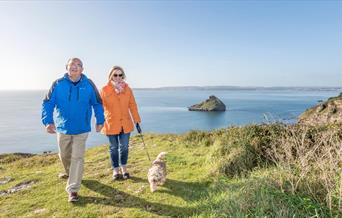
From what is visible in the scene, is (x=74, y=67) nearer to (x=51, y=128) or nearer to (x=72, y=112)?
(x=72, y=112)

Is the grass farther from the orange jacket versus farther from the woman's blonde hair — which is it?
the woman's blonde hair

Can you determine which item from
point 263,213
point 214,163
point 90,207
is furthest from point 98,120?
point 263,213

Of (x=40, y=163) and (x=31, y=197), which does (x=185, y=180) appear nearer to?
(x=31, y=197)

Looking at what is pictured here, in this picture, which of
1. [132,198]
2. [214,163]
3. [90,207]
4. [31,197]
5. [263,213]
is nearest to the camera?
[263,213]

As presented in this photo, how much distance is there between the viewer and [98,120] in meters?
5.76

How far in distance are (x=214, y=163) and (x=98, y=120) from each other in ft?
10.3

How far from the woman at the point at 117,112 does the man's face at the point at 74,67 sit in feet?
3.13

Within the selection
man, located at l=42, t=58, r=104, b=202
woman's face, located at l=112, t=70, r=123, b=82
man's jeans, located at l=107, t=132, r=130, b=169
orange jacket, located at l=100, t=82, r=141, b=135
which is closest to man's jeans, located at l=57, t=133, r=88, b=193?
man, located at l=42, t=58, r=104, b=202

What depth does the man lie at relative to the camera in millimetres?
5379

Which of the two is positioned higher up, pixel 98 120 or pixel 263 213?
pixel 98 120

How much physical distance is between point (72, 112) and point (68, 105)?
0.53 feet

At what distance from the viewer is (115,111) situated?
632 cm

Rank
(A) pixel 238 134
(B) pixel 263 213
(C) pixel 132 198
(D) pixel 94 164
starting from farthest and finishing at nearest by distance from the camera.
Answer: (D) pixel 94 164, (A) pixel 238 134, (C) pixel 132 198, (B) pixel 263 213

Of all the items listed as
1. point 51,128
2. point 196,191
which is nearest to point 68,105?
point 51,128
